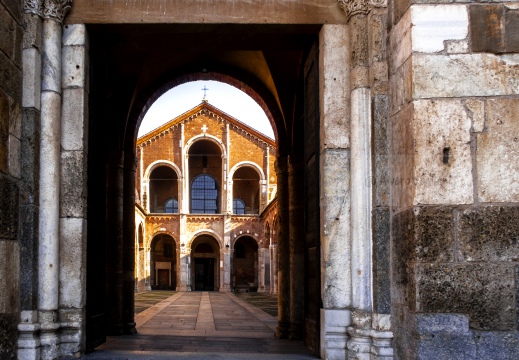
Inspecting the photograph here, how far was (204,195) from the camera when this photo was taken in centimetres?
4603

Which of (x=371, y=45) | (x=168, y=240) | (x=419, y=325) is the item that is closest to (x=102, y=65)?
(x=371, y=45)

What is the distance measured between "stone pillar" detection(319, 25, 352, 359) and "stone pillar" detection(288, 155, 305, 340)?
429 cm

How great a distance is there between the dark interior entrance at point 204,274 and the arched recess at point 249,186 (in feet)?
13.3

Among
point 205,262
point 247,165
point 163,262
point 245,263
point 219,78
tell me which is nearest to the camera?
point 219,78

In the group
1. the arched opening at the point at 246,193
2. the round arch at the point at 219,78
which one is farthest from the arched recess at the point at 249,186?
the round arch at the point at 219,78

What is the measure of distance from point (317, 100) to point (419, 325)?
8.05ft

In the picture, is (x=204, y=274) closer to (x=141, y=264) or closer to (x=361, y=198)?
(x=141, y=264)

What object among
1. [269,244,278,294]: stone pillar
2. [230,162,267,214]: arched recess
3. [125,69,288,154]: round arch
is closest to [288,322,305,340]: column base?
[125,69,288,154]: round arch

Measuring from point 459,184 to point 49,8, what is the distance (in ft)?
12.2

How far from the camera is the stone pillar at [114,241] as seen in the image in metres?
9.88

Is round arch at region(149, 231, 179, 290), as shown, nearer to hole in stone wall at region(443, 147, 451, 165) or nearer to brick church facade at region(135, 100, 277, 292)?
brick church facade at region(135, 100, 277, 292)

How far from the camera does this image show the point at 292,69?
1034 centimetres

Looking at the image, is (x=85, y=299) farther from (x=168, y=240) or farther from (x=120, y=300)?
(x=168, y=240)

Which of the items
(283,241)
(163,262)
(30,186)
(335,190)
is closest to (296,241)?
(283,241)
